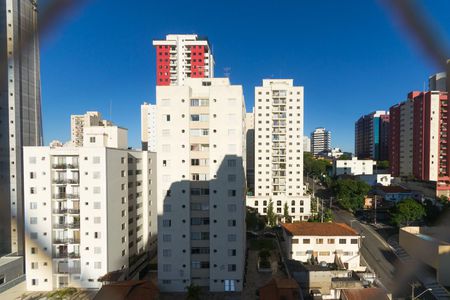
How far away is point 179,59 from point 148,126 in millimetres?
13089

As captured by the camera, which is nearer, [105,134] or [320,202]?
[105,134]

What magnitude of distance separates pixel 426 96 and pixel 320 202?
68.7ft

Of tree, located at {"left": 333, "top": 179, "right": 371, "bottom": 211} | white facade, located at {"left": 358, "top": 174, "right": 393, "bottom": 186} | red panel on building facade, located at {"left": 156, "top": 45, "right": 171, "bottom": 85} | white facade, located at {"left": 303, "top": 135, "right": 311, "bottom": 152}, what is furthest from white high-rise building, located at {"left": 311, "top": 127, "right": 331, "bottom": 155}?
red panel on building facade, located at {"left": 156, "top": 45, "right": 171, "bottom": 85}

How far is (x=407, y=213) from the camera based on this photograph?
2286 cm

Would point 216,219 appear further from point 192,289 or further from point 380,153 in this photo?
point 380,153

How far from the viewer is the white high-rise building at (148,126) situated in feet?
150

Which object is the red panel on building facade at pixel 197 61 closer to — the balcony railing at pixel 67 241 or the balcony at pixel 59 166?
the balcony at pixel 59 166

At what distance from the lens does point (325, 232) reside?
18359 millimetres

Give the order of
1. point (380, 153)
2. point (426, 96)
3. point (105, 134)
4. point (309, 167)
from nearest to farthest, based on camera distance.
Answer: point (105, 134) → point (426, 96) → point (309, 167) → point (380, 153)

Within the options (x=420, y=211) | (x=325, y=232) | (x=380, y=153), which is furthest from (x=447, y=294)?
(x=380, y=153)

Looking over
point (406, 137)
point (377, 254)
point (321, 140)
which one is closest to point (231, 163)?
point (377, 254)

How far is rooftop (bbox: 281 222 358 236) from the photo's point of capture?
18.1m

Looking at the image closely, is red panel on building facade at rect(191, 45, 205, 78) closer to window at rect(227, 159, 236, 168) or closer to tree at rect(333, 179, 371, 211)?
tree at rect(333, 179, 371, 211)

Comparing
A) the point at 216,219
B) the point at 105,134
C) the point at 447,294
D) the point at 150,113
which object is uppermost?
the point at 150,113
